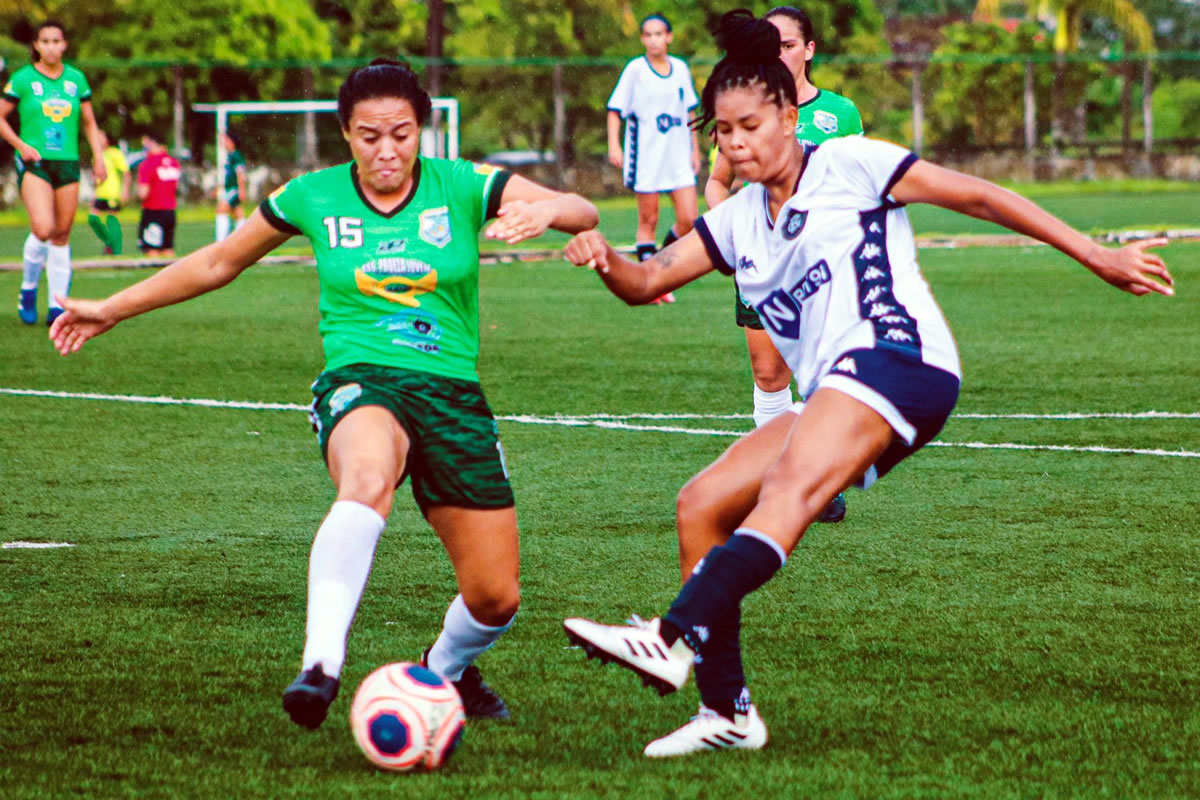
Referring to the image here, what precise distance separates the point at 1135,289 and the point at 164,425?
6217mm

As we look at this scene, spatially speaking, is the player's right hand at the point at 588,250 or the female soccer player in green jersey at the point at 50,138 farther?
the female soccer player in green jersey at the point at 50,138

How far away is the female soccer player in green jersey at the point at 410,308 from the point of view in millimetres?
4473

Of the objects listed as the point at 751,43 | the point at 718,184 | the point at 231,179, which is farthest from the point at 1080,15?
the point at 751,43

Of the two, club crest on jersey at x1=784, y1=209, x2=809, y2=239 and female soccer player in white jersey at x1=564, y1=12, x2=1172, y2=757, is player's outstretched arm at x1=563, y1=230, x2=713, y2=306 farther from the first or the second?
club crest on jersey at x1=784, y1=209, x2=809, y2=239

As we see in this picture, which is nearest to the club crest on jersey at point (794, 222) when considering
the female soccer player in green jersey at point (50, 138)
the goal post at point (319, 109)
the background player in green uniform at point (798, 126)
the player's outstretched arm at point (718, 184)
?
the background player in green uniform at point (798, 126)

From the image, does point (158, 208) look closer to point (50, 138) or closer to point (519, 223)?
point (50, 138)

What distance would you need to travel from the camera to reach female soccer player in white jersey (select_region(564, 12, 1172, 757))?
4184mm

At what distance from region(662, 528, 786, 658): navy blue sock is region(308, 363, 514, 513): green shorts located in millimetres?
710

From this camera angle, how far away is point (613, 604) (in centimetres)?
570

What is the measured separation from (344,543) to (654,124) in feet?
43.6

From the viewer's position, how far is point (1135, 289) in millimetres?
4469

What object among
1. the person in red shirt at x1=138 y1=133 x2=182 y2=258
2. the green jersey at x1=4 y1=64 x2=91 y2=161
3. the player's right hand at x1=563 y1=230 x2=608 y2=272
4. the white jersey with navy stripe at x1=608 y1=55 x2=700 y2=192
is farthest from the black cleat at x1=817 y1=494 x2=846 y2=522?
the person in red shirt at x1=138 y1=133 x2=182 y2=258

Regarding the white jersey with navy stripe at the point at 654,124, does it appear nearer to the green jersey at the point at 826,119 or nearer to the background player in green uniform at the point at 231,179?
the green jersey at the point at 826,119

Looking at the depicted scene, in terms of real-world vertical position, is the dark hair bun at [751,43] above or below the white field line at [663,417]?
above
